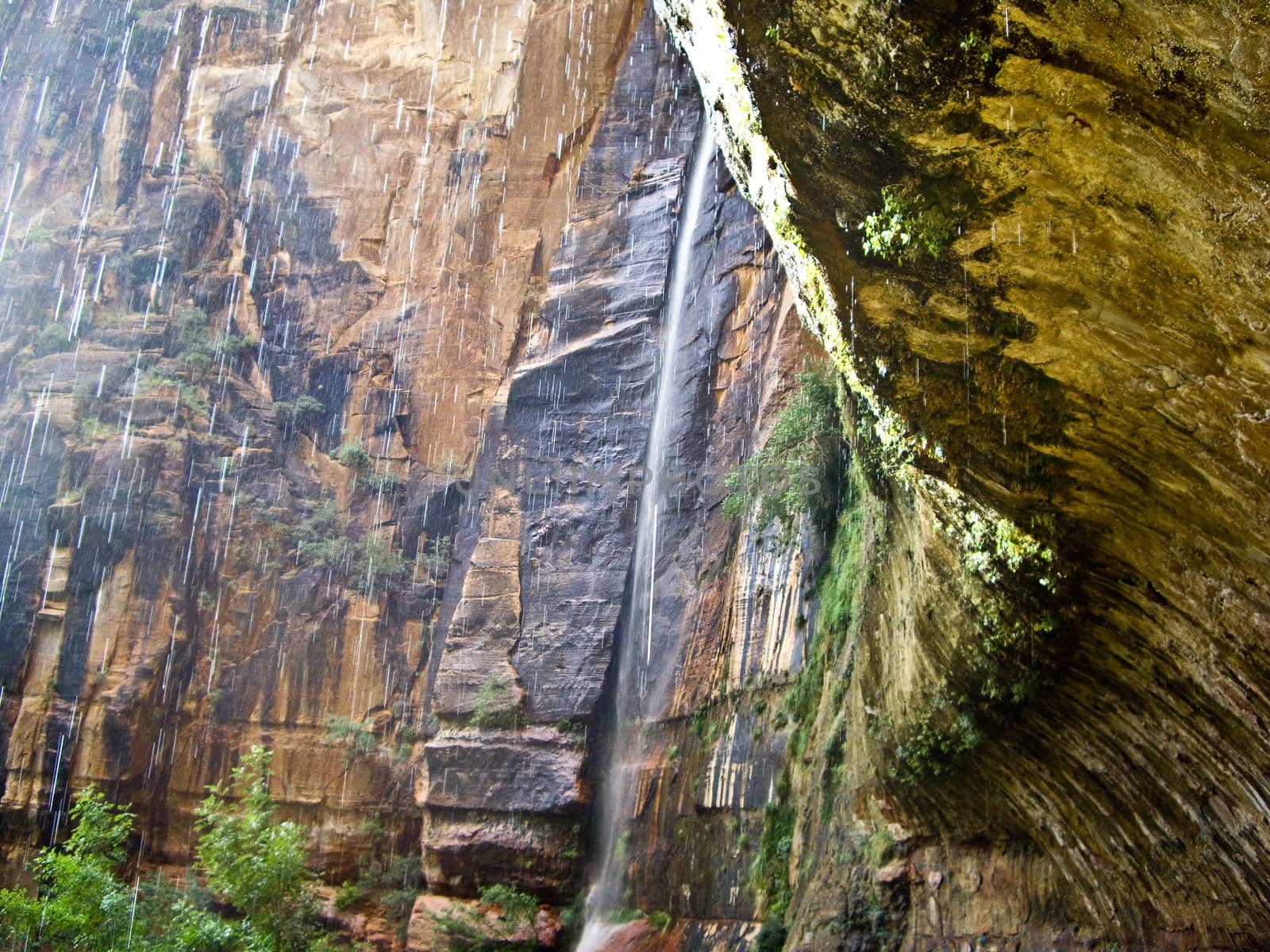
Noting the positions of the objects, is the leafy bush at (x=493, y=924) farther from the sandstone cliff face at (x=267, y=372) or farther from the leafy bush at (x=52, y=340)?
the leafy bush at (x=52, y=340)

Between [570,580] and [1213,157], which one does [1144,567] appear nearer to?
[1213,157]

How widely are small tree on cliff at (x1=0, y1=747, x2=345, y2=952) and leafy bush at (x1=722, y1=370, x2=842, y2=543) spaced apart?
8.89 m

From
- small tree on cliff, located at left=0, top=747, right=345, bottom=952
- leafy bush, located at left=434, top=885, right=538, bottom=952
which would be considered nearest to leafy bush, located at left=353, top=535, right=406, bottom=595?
small tree on cliff, located at left=0, top=747, right=345, bottom=952

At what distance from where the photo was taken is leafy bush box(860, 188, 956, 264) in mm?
4883

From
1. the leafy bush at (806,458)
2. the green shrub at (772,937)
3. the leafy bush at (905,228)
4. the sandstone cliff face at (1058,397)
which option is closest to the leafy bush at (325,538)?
the leafy bush at (806,458)

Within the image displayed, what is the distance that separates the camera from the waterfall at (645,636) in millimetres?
14953

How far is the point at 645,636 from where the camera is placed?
16.1 metres

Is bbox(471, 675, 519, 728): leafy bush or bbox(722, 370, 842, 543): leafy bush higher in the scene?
bbox(722, 370, 842, 543): leafy bush

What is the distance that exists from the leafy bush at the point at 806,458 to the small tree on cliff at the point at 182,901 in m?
8.89

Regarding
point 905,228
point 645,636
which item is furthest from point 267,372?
point 905,228

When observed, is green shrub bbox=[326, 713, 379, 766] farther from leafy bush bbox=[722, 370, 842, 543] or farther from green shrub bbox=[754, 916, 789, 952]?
green shrub bbox=[754, 916, 789, 952]

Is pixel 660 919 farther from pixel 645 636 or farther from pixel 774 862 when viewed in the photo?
pixel 645 636

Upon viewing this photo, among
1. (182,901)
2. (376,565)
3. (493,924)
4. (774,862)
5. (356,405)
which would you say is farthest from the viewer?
(356,405)

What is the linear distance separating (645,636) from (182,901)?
8021mm
